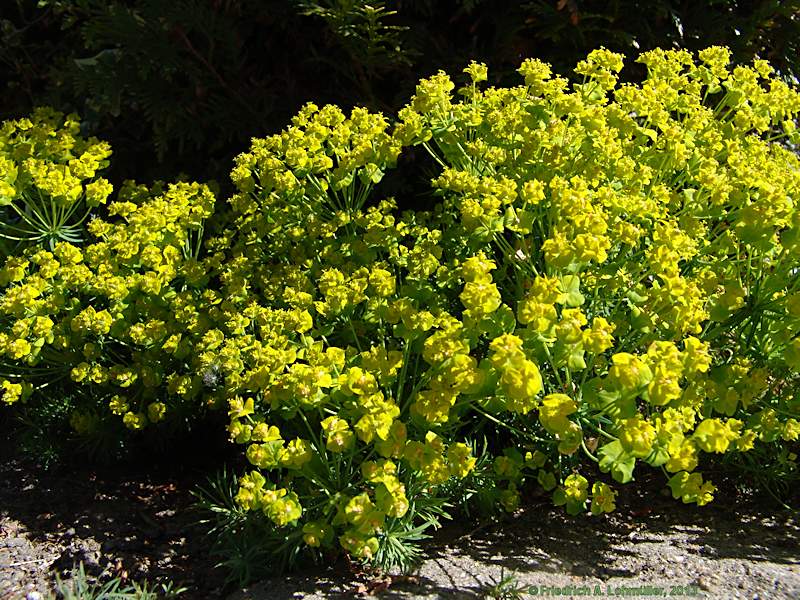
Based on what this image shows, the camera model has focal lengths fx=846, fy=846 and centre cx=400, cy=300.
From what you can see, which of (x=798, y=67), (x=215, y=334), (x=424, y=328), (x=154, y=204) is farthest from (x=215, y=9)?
(x=798, y=67)

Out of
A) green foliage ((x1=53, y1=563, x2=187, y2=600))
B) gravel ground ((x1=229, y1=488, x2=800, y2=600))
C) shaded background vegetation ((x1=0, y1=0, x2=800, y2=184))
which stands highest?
shaded background vegetation ((x1=0, y1=0, x2=800, y2=184))

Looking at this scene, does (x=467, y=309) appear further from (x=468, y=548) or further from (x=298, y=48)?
(x=298, y=48)

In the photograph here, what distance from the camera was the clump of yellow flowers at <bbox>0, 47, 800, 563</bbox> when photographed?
2.17 m

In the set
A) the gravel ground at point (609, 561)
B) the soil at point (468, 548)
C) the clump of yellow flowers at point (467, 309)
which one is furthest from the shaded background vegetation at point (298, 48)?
the gravel ground at point (609, 561)

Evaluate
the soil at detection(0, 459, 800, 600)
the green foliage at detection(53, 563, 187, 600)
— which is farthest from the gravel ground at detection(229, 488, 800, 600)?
the green foliage at detection(53, 563, 187, 600)

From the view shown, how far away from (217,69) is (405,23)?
2.83 ft

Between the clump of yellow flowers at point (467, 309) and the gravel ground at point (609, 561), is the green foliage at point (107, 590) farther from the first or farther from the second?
the clump of yellow flowers at point (467, 309)

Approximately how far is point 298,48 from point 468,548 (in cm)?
235

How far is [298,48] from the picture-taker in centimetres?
382

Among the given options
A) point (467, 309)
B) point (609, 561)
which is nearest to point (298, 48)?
point (467, 309)

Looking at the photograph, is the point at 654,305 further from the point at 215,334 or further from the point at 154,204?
the point at 154,204

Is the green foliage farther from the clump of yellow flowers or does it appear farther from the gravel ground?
the clump of yellow flowers

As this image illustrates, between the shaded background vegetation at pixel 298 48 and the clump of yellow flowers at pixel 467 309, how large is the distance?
66 centimetres

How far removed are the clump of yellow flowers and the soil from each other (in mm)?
148
